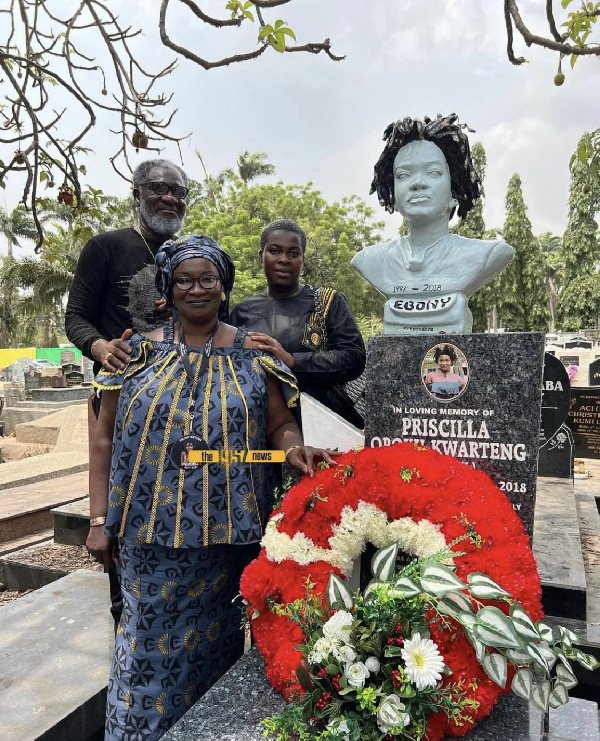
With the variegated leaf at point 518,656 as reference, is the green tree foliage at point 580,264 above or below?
above

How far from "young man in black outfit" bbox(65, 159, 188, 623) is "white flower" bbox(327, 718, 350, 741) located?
4.54ft

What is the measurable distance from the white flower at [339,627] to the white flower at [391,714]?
0.55ft

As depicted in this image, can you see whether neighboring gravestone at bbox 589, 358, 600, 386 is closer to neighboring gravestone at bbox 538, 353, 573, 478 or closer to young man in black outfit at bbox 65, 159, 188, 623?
neighboring gravestone at bbox 538, 353, 573, 478

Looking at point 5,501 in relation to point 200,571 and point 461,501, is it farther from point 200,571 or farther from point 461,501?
point 461,501

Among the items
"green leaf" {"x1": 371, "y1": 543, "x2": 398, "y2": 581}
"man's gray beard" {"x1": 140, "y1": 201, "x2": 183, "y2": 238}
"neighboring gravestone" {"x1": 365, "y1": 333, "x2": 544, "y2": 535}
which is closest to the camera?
"green leaf" {"x1": 371, "y1": 543, "x2": 398, "y2": 581}

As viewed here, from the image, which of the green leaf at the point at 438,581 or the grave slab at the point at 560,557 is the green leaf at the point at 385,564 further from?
the grave slab at the point at 560,557

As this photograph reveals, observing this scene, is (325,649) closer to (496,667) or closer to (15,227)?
(496,667)

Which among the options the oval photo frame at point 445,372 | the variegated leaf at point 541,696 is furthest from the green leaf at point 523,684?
the oval photo frame at point 445,372

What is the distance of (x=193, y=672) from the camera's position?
77.4 inches

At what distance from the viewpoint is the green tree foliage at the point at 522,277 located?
2775 cm

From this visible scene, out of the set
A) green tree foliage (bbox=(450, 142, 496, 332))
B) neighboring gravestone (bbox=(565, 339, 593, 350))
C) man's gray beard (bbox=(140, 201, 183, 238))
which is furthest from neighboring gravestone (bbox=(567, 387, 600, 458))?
green tree foliage (bbox=(450, 142, 496, 332))

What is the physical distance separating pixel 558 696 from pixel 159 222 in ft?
7.39

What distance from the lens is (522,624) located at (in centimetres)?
136

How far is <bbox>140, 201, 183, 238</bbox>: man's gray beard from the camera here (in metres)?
2.52
